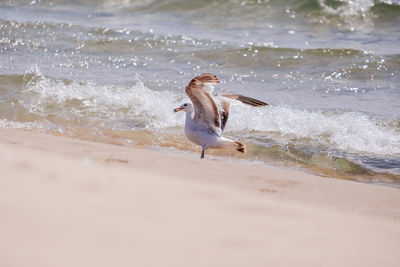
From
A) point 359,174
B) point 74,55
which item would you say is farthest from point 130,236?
point 74,55

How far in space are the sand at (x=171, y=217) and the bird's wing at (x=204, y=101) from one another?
1.09 metres

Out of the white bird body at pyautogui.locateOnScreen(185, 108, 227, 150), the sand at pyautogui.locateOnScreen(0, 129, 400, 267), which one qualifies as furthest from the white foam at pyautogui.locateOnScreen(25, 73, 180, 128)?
the sand at pyautogui.locateOnScreen(0, 129, 400, 267)

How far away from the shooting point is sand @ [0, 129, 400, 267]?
2.52 metres

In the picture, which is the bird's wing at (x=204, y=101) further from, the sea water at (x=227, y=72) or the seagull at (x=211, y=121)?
the sea water at (x=227, y=72)

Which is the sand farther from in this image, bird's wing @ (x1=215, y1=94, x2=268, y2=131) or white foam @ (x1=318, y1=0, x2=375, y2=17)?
white foam @ (x1=318, y1=0, x2=375, y2=17)

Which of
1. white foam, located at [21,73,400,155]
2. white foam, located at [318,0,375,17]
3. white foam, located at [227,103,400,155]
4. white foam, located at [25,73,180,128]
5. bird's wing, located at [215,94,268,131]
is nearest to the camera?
bird's wing, located at [215,94,268,131]

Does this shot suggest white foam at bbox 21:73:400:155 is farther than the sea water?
Yes

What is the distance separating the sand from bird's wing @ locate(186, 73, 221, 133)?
1086 millimetres

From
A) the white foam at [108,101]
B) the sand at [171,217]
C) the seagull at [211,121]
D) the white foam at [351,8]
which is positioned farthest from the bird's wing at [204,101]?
the white foam at [351,8]

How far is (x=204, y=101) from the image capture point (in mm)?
5570

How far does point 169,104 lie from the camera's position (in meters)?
7.81

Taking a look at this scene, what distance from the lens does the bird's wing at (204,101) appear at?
5059 millimetres

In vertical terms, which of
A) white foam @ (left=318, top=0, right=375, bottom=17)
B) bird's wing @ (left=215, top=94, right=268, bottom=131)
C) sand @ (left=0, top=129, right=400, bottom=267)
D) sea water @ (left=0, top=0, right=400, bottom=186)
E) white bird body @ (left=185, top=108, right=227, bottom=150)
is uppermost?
sand @ (left=0, top=129, right=400, bottom=267)

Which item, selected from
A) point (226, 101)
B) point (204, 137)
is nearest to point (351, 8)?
point (226, 101)
